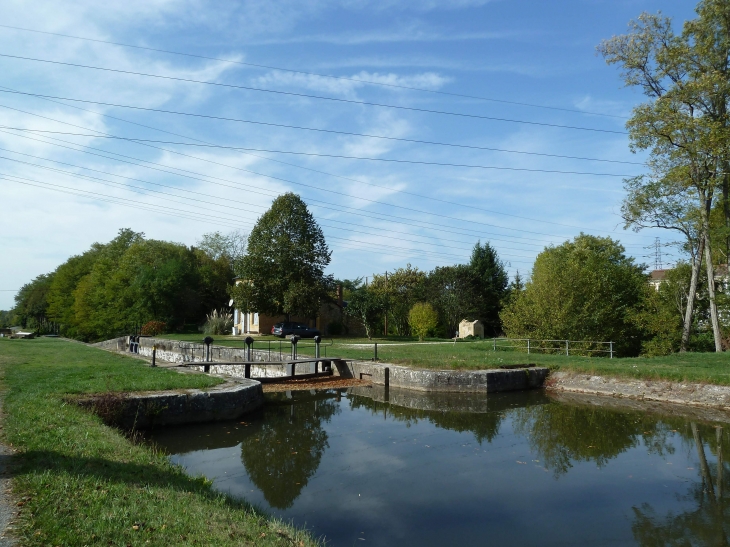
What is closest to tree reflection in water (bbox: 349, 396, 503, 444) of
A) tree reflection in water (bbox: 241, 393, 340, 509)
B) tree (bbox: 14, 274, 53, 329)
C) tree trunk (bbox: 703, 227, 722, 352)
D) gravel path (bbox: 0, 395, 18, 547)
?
tree reflection in water (bbox: 241, 393, 340, 509)

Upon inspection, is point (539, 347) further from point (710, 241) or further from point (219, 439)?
point (219, 439)

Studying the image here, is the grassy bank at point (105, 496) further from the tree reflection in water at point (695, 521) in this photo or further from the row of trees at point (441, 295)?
the row of trees at point (441, 295)

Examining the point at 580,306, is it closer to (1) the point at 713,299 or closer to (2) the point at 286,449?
(1) the point at 713,299

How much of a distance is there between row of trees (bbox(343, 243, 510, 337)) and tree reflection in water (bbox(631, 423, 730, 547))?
35.8 meters

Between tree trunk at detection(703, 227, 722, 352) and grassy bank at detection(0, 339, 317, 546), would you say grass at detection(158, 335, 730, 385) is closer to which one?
→ tree trunk at detection(703, 227, 722, 352)

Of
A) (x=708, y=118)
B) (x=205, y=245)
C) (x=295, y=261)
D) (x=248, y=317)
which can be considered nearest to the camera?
(x=708, y=118)

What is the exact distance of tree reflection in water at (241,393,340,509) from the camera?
331 inches

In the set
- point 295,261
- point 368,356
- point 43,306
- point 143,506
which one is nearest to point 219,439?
point 143,506

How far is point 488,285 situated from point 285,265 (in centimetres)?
1985

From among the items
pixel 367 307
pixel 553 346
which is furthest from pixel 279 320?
pixel 553 346

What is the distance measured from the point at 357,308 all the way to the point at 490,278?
14182mm

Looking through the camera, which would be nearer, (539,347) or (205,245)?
(539,347)

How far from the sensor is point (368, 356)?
75.4ft

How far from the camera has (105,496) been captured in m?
5.24
